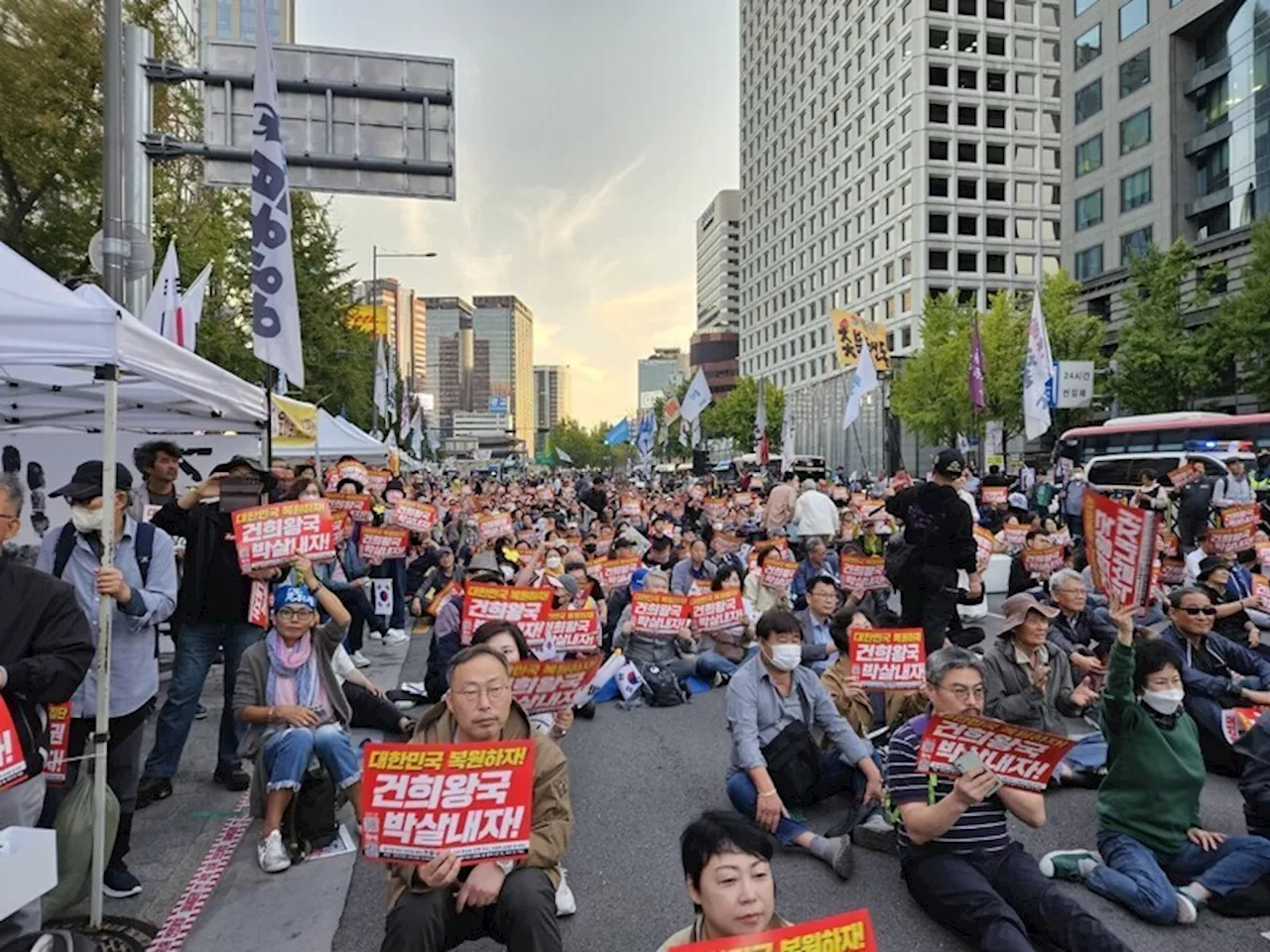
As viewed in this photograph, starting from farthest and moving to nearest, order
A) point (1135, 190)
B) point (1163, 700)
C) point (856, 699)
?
point (1135, 190), point (856, 699), point (1163, 700)

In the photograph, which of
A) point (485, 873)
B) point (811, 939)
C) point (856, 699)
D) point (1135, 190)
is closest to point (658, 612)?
point (856, 699)

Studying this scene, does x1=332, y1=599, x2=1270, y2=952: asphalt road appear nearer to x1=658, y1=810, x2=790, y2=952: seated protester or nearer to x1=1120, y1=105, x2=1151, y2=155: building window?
x1=658, y1=810, x2=790, y2=952: seated protester

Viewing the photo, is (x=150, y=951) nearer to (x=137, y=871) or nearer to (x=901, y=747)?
(x=137, y=871)

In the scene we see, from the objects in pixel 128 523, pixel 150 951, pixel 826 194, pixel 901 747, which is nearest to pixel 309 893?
pixel 150 951

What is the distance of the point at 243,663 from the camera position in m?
4.77

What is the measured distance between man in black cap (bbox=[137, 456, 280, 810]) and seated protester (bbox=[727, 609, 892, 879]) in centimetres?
308

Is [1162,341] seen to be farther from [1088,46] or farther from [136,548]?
[136,548]

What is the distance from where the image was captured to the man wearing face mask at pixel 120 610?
13.5ft

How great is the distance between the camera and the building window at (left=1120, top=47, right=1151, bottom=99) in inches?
1662

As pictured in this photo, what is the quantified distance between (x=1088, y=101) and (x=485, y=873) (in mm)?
55092

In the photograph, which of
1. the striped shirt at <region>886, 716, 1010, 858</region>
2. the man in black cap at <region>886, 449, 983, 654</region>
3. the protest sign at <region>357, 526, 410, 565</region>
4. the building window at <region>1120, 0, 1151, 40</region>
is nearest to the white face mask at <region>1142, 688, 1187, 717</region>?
the striped shirt at <region>886, 716, 1010, 858</region>

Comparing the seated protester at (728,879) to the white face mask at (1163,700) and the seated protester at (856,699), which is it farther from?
the seated protester at (856,699)

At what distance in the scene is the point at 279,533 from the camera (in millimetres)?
5219

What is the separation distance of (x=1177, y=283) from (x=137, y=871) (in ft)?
129
